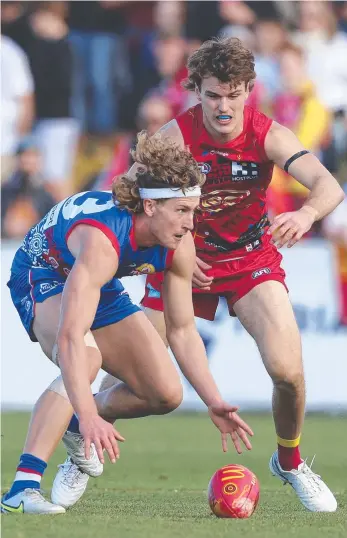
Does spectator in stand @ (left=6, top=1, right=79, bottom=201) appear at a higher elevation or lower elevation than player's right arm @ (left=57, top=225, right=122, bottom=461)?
lower

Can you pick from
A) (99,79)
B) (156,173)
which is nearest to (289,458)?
(156,173)

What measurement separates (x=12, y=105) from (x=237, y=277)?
25.7 ft

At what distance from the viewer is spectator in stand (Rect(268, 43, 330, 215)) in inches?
544

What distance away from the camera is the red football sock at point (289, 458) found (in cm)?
749

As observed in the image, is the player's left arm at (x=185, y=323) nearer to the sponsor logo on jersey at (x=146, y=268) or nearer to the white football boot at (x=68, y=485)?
the sponsor logo on jersey at (x=146, y=268)

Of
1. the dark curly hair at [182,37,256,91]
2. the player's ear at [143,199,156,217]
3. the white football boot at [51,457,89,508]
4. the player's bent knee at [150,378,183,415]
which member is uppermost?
the dark curly hair at [182,37,256,91]

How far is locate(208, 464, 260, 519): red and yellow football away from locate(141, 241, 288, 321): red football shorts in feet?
4.81

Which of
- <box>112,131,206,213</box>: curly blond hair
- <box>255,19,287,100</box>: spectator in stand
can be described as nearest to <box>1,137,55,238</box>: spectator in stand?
<box>255,19,287,100</box>: spectator in stand

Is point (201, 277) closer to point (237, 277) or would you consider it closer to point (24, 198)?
point (237, 277)

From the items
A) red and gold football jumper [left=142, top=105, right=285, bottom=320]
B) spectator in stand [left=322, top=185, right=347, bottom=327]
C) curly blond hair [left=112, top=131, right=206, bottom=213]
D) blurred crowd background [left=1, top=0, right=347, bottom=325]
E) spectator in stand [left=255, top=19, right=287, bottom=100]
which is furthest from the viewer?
spectator in stand [left=255, top=19, right=287, bottom=100]

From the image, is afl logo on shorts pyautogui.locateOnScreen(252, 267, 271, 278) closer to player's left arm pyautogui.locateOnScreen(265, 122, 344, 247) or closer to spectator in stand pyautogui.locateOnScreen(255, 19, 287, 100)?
player's left arm pyautogui.locateOnScreen(265, 122, 344, 247)

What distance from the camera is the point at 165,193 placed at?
6301 millimetres

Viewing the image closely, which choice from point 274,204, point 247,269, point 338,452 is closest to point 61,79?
point 274,204

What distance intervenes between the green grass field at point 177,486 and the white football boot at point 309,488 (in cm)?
10
